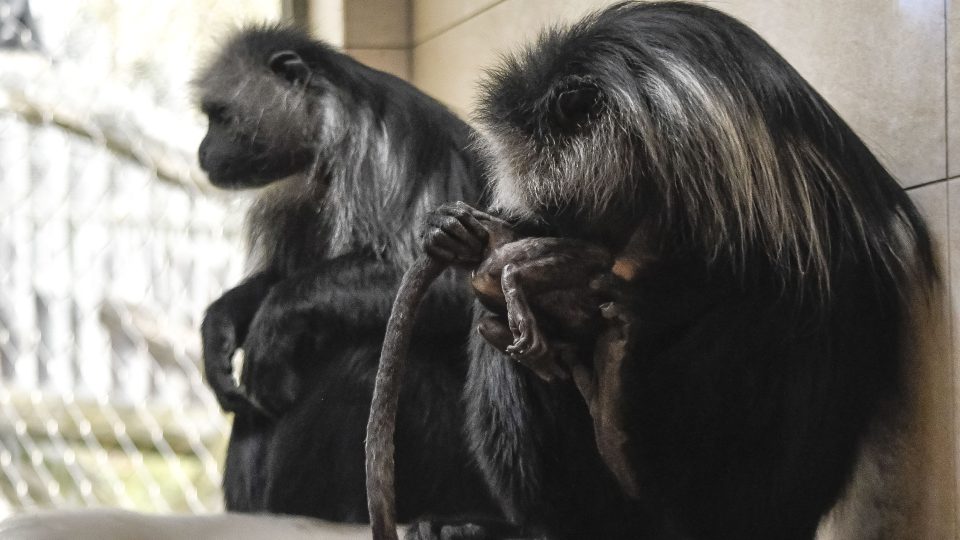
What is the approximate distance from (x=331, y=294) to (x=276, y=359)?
0.46ft

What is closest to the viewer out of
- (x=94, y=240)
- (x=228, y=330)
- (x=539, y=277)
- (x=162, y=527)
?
(x=539, y=277)

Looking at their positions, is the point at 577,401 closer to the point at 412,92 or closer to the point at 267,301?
the point at 267,301

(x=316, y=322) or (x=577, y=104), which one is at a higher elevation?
(x=577, y=104)

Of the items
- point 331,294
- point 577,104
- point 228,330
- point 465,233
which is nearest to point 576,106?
point 577,104

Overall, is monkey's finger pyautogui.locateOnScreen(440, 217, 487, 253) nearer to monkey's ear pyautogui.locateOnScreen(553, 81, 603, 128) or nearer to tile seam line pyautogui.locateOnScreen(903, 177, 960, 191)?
monkey's ear pyautogui.locateOnScreen(553, 81, 603, 128)

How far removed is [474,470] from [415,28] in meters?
1.48

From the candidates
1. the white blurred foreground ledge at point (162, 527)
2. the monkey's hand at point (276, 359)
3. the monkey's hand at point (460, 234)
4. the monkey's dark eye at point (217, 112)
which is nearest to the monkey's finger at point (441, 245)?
the monkey's hand at point (460, 234)

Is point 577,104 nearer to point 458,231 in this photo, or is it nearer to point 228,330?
point 458,231

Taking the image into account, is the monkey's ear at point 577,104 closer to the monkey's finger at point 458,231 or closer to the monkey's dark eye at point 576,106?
the monkey's dark eye at point 576,106

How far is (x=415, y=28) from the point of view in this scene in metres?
3.18

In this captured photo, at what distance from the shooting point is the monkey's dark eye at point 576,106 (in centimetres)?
151

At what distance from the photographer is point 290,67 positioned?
2.43 meters

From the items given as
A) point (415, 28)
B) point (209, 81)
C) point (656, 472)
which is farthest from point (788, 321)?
point (415, 28)

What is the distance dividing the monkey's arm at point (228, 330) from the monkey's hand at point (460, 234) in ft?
2.59
